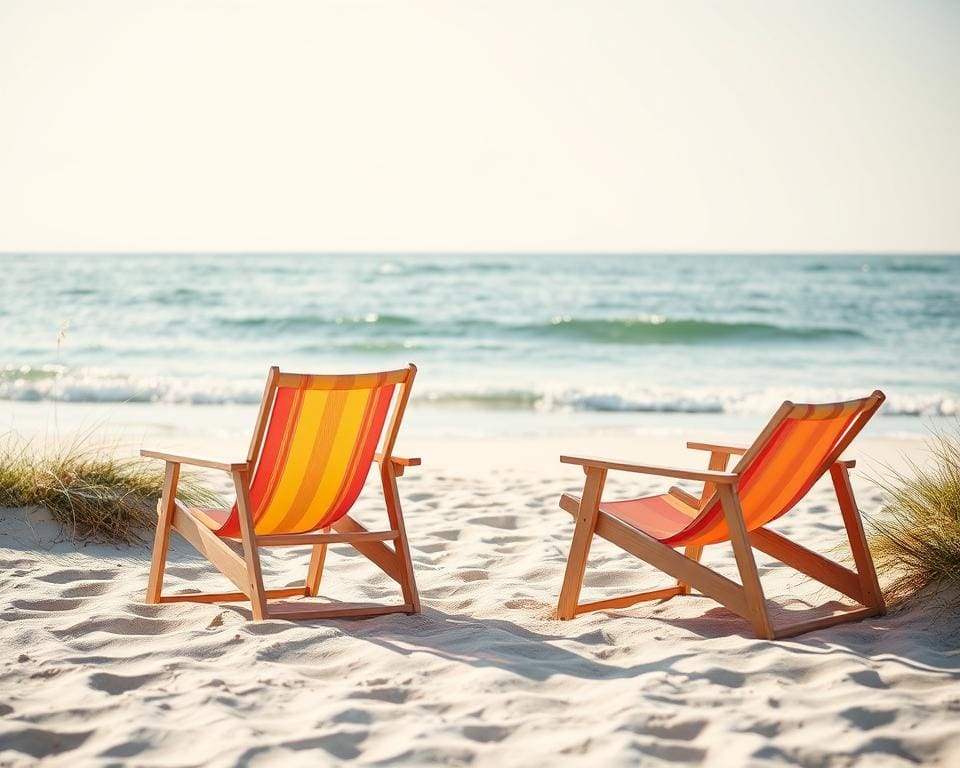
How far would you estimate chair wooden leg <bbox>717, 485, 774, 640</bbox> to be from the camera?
3.28 m

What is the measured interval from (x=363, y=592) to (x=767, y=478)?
1.72m

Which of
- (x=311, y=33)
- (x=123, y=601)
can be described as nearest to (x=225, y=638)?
(x=123, y=601)

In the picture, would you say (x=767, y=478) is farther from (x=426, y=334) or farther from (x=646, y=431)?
(x=426, y=334)

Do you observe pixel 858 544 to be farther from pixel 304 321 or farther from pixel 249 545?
pixel 304 321

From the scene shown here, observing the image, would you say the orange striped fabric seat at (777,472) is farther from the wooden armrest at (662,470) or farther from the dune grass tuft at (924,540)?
the dune grass tuft at (924,540)

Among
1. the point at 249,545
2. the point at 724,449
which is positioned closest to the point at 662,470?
the point at 724,449

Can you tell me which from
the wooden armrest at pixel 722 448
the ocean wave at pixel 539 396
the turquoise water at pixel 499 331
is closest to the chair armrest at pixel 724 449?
the wooden armrest at pixel 722 448

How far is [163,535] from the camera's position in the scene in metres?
3.76

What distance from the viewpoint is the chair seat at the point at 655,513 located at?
11.9ft

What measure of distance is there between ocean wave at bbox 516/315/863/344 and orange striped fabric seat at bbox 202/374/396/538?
16.9 m

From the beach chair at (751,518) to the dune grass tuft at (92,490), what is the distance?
2.18 m

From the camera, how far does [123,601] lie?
12.2 feet

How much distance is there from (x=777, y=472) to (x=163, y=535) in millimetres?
2262

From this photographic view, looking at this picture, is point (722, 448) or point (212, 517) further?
point (722, 448)
